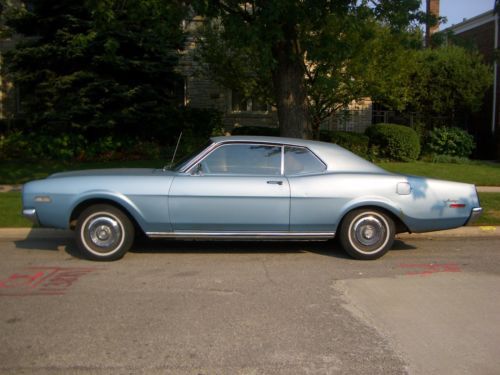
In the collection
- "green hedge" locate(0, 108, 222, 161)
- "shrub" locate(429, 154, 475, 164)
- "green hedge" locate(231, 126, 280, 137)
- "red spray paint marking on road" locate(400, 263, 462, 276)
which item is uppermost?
"green hedge" locate(231, 126, 280, 137)

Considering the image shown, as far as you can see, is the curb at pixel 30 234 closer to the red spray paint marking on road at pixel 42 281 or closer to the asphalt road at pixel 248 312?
the asphalt road at pixel 248 312

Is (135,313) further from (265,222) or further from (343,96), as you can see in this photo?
(343,96)

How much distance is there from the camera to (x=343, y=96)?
1514 centimetres

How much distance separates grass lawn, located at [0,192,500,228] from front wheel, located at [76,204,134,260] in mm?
2246

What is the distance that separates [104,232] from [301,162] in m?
2.48

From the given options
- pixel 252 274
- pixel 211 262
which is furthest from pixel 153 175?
pixel 252 274

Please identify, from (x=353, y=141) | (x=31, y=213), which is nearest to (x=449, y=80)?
(x=353, y=141)

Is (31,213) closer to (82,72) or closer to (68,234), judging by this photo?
(68,234)

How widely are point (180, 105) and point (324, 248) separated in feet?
44.0

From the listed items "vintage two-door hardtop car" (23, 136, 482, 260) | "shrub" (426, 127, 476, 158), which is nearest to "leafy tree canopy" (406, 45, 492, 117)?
"shrub" (426, 127, 476, 158)

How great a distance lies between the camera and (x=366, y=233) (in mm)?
6473

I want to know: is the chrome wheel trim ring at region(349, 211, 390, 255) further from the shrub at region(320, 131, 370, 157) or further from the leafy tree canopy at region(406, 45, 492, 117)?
the leafy tree canopy at region(406, 45, 492, 117)

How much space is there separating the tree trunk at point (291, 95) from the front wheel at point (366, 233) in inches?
143

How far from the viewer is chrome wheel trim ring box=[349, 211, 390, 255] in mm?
6449
